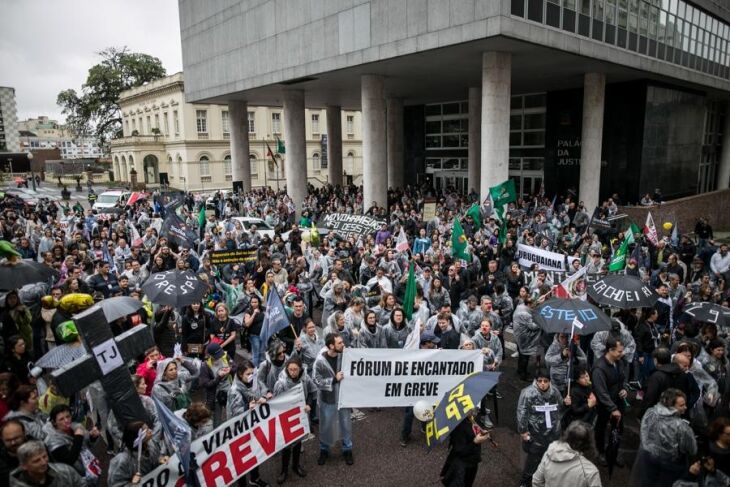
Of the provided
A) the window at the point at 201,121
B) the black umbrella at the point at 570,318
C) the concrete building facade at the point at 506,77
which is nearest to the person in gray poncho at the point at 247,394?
the black umbrella at the point at 570,318

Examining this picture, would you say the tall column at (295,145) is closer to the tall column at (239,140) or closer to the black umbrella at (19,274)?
the tall column at (239,140)

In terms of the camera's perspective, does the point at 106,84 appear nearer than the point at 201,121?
No

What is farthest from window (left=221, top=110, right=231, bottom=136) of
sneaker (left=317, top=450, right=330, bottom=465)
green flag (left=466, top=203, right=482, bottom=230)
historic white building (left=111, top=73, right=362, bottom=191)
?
sneaker (left=317, top=450, right=330, bottom=465)

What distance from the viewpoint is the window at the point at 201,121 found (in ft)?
184

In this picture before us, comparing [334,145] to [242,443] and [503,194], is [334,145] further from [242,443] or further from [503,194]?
[242,443]

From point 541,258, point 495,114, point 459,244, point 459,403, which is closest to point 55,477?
point 459,403

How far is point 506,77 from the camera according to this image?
19172 millimetres

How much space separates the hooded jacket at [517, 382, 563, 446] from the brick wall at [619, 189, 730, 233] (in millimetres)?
17238

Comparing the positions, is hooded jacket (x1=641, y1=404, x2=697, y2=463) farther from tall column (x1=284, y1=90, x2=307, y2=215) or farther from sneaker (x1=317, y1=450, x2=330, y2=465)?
tall column (x1=284, y1=90, x2=307, y2=215)

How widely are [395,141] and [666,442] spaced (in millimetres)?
32376

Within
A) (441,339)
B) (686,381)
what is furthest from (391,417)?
(686,381)

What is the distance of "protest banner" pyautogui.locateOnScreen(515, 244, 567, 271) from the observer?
37.5 feet

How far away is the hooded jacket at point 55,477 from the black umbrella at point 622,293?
695 centimetres

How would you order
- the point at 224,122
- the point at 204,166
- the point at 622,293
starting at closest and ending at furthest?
the point at 622,293 → the point at 204,166 → the point at 224,122
